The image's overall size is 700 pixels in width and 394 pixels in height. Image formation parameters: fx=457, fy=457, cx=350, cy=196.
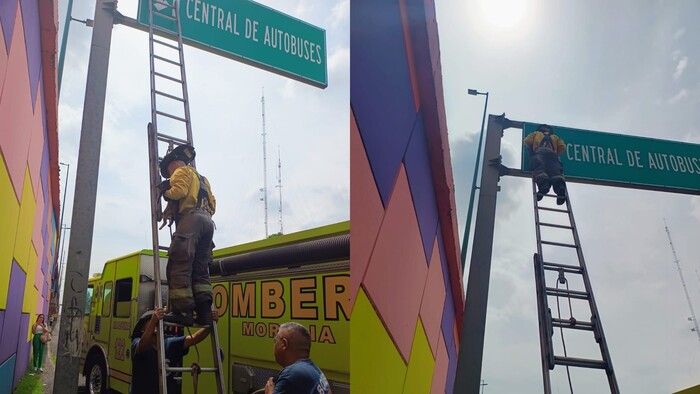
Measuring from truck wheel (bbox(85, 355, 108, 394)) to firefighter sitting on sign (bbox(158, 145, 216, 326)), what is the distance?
490 centimetres

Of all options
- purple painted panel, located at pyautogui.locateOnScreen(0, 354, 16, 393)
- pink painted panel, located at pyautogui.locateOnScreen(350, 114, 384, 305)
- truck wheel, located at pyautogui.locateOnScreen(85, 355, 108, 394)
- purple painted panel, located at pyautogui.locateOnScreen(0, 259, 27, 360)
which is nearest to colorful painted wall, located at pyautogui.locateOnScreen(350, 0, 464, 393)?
pink painted panel, located at pyautogui.locateOnScreen(350, 114, 384, 305)

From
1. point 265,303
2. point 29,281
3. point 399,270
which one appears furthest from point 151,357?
point 29,281

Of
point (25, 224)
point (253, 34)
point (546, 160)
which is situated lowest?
point (25, 224)

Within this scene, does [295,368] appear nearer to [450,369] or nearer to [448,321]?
[448,321]

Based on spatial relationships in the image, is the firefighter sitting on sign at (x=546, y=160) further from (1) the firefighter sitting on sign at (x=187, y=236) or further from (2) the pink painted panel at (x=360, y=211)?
(1) the firefighter sitting on sign at (x=187, y=236)

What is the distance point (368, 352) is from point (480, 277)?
→ 385cm

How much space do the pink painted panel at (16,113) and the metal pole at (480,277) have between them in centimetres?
534

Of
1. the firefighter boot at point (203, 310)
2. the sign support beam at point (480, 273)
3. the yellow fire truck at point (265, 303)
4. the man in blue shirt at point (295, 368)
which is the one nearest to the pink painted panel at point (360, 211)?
the man in blue shirt at point (295, 368)

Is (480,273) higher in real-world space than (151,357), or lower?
higher

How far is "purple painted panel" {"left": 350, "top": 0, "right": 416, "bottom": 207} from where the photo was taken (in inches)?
123

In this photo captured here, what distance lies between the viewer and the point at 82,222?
3.52m

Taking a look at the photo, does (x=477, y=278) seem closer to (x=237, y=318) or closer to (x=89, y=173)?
(x=237, y=318)

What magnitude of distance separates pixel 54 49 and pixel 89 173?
165 inches

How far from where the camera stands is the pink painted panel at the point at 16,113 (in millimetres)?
4250
